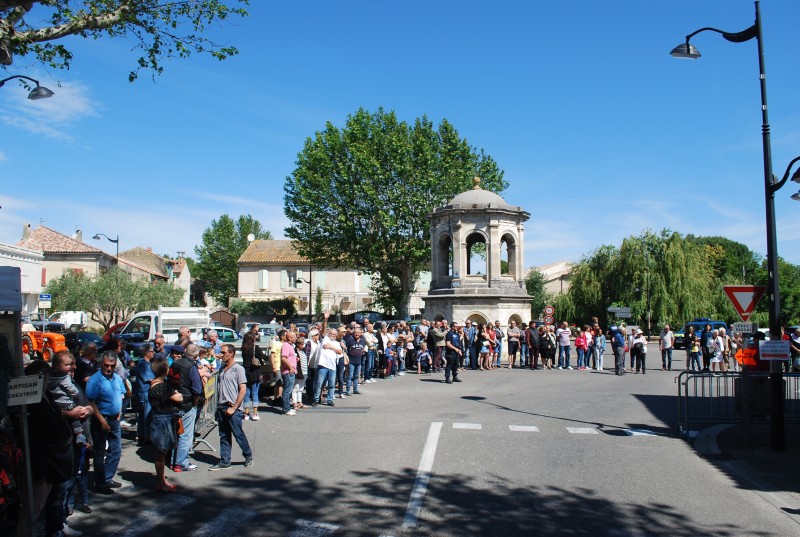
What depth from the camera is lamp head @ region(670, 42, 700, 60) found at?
11.0 m

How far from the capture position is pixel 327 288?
220 feet

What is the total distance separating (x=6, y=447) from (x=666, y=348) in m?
22.3

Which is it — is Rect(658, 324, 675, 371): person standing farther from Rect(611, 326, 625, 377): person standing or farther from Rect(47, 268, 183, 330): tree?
Rect(47, 268, 183, 330): tree

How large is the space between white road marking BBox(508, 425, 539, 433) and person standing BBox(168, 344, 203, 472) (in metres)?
5.46

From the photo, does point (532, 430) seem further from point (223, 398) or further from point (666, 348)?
point (666, 348)

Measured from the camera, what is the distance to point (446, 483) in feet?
26.7

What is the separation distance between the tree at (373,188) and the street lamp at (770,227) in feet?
95.6

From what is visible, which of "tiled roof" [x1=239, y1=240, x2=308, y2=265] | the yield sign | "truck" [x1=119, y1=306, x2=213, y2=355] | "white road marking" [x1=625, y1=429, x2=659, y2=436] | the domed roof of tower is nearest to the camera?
the yield sign

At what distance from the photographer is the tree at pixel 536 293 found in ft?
199

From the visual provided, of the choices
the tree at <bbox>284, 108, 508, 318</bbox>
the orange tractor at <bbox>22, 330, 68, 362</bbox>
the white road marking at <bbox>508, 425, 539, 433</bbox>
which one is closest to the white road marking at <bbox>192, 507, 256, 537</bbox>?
the white road marking at <bbox>508, 425, 539, 433</bbox>

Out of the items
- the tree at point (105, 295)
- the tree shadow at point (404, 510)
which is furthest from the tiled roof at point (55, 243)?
the tree shadow at point (404, 510)

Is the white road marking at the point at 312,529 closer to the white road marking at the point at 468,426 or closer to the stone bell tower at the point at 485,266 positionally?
the white road marking at the point at 468,426

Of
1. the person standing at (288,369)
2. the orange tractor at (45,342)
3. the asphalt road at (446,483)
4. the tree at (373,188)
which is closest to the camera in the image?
the asphalt road at (446,483)

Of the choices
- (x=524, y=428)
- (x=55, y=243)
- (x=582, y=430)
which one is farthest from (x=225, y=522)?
(x=55, y=243)
